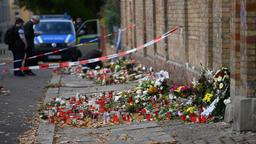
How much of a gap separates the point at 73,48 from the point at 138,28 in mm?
5606

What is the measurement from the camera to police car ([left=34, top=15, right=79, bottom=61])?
2416 centimetres

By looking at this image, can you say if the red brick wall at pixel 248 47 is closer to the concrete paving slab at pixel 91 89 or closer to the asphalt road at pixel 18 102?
the asphalt road at pixel 18 102

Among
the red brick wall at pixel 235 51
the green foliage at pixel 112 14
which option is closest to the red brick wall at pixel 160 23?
the red brick wall at pixel 235 51

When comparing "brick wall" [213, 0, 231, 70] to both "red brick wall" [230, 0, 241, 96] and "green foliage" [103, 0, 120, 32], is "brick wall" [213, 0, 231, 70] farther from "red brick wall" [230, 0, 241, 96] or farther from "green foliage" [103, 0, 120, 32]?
"green foliage" [103, 0, 120, 32]

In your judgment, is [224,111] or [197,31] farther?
[197,31]

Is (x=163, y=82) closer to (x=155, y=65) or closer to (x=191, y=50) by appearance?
(x=191, y=50)

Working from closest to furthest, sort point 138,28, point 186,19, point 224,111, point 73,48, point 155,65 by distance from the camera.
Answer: point 224,111 < point 186,19 < point 155,65 < point 138,28 < point 73,48

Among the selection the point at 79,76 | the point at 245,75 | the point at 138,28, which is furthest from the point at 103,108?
the point at 138,28

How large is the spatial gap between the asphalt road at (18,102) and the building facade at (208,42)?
9.85 ft

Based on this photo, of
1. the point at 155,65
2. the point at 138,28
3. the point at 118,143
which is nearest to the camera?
the point at 118,143

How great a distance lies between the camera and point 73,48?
79.7 feet

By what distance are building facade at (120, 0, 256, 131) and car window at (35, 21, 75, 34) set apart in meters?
7.67

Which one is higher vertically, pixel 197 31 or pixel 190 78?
pixel 197 31

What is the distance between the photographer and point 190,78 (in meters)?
11.4
